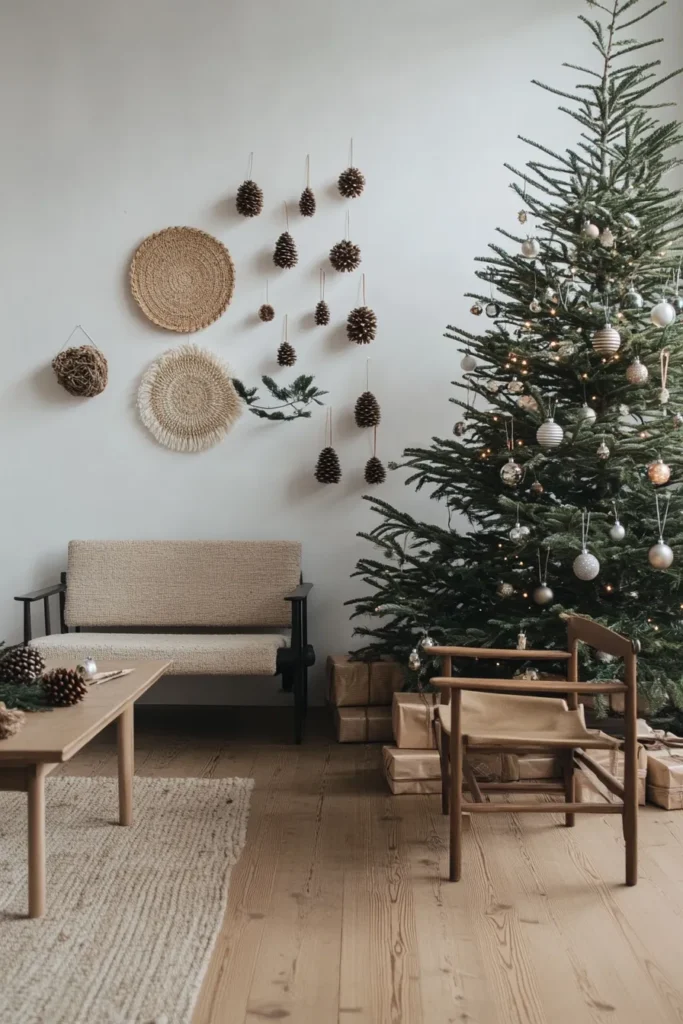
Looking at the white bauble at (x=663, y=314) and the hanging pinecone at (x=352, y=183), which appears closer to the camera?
the white bauble at (x=663, y=314)

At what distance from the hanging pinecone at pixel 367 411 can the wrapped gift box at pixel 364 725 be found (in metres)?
1.30

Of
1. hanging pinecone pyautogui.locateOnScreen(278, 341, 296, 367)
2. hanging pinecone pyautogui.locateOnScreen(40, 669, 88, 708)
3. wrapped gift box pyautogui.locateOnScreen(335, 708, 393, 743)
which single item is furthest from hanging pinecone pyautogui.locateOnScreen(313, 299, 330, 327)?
hanging pinecone pyautogui.locateOnScreen(40, 669, 88, 708)

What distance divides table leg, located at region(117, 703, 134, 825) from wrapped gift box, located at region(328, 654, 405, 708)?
119cm

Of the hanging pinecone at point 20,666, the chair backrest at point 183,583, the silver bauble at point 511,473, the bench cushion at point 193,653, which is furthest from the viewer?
the chair backrest at point 183,583

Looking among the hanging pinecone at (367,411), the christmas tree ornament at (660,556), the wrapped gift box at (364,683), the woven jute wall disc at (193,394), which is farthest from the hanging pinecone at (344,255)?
the christmas tree ornament at (660,556)

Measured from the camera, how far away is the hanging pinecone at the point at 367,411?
429 cm

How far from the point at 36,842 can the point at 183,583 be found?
6.92ft

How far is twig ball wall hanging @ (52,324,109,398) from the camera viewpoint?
4266 mm

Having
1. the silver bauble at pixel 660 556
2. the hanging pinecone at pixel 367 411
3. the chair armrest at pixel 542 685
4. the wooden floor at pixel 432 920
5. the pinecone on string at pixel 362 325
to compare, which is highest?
the pinecone on string at pixel 362 325

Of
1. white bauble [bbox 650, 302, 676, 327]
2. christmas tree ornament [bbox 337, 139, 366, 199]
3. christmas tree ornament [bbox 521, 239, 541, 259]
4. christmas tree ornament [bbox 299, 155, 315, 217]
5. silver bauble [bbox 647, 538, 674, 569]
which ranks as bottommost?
silver bauble [bbox 647, 538, 674, 569]

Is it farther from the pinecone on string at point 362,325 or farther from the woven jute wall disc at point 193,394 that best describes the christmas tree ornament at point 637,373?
the woven jute wall disc at point 193,394

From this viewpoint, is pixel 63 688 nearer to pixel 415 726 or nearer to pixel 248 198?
pixel 415 726

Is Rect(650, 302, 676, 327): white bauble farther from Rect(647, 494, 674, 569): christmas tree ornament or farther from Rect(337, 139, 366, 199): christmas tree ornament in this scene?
Rect(337, 139, 366, 199): christmas tree ornament

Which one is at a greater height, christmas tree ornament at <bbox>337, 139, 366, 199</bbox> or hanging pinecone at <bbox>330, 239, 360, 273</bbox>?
christmas tree ornament at <bbox>337, 139, 366, 199</bbox>
